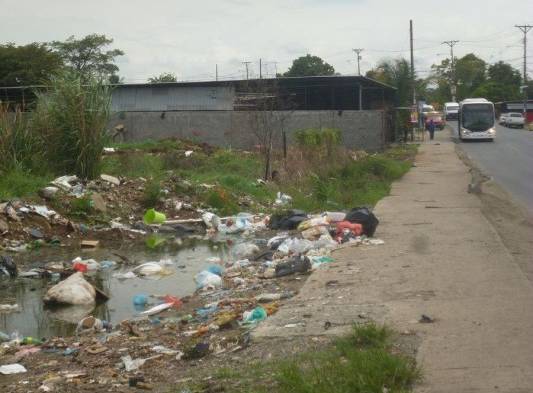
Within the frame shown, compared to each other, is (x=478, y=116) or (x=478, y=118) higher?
(x=478, y=116)

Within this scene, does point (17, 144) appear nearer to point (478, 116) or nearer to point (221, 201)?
point (221, 201)

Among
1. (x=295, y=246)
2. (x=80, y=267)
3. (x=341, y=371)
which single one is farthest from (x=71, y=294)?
(x=341, y=371)

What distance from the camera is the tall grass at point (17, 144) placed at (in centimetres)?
1689

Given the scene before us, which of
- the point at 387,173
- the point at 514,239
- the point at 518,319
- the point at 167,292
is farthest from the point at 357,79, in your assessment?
the point at 518,319

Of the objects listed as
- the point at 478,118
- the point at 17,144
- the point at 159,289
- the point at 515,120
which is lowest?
the point at 159,289

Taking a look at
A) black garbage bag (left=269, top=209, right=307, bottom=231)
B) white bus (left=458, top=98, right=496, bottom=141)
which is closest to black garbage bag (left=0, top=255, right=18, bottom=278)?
black garbage bag (left=269, top=209, right=307, bottom=231)

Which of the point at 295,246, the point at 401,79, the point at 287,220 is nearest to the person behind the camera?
the point at 295,246

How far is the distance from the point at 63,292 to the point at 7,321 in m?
0.86

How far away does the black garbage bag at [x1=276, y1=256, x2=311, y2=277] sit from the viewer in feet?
33.0

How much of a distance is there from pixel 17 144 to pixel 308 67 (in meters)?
71.6

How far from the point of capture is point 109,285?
35.2ft

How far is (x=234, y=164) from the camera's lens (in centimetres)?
2362

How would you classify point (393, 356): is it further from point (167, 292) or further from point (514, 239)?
point (514, 239)

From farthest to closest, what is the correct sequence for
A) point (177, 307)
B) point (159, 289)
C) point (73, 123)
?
point (73, 123)
point (159, 289)
point (177, 307)
